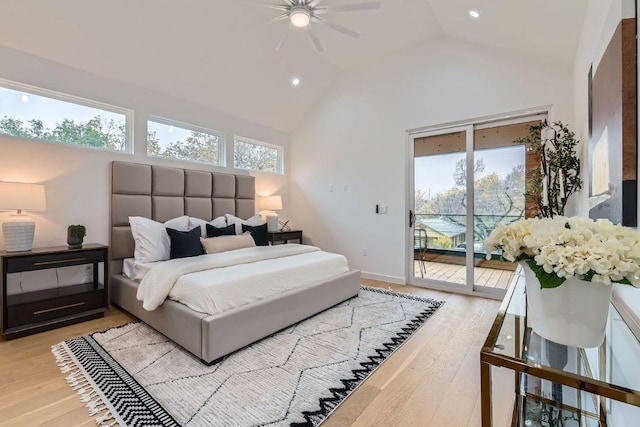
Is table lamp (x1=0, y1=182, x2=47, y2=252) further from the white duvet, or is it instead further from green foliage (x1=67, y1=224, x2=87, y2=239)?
the white duvet

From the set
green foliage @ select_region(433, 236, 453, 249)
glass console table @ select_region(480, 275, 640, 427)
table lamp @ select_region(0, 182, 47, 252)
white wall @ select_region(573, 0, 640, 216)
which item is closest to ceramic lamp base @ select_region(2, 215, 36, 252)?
table lamp @ select_region(0, 182, 47, 252)

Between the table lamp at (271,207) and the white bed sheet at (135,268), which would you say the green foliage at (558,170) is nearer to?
the table lamp at (271,207)

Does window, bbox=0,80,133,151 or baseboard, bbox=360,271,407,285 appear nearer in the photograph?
window, bbox=0,80,133,151

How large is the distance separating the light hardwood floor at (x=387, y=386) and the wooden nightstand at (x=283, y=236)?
2501 mm

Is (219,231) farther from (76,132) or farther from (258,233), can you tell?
(76,132)

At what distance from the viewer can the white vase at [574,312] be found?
895mm

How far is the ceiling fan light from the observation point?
261 centimetres

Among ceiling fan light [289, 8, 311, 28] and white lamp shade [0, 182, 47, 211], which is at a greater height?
ceiling fan light [289, 8, 311, 28]

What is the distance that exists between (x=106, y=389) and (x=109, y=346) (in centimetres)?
68

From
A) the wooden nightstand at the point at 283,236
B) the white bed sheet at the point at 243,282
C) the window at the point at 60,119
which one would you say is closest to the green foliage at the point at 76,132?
the window at the point at 60,119

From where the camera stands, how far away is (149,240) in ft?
10.7

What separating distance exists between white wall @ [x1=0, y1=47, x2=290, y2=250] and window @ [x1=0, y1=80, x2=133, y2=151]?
8 centimetres

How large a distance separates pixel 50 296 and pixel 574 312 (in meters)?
3.96

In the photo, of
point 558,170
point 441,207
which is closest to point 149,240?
point 441,207
